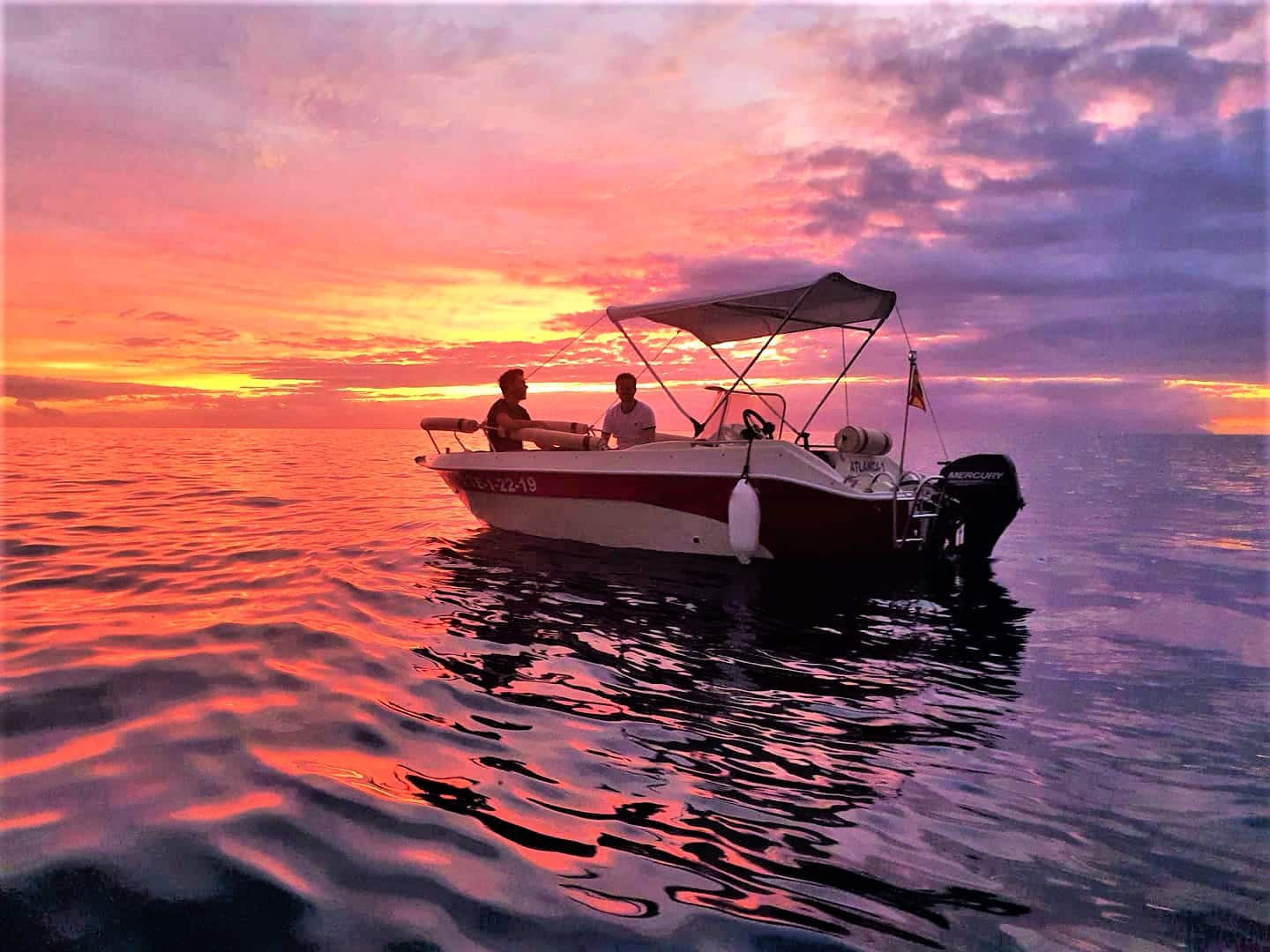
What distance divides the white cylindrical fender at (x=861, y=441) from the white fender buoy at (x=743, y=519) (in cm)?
148

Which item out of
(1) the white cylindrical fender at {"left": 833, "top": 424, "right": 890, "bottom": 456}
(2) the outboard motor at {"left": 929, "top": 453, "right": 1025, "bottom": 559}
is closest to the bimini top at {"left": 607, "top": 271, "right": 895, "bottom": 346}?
(1) the white cylindrical fender at {"left": 833, "top": 424, "right": 890, "bottom": 456}

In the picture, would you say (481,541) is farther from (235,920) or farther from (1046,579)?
(235,920)

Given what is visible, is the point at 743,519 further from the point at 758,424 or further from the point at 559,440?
the point at 559,440

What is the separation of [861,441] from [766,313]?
2.40 m

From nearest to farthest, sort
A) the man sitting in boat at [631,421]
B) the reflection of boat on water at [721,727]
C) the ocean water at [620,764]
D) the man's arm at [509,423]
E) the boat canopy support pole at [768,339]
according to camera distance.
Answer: the ocean water at [620,764]
the reflection of boat on water at [721,727]
the boat canopy support pole at [768,339]
the man sitting in boat at [631,421]
the man's arm at [509,423]

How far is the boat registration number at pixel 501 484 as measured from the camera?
459 inches

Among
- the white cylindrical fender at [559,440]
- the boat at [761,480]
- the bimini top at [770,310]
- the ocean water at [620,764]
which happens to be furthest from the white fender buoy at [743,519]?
the white cylindrical fender at [559,440]

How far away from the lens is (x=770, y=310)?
10.6m

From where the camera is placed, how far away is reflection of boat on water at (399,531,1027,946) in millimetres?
2986

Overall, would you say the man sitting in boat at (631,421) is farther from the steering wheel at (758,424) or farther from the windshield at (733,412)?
the steering wheel at (758,424)

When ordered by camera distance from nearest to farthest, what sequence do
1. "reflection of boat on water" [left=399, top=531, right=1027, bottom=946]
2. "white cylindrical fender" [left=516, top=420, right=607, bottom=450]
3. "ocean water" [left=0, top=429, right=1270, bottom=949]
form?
1. "ocean water" [left=0, top=429, right=1270, bottom=949]
2. "reflection of boat on water" [left=399, top=531, right=1027, bottom=946]
3. "white cylindrical fender" [left=516, top=420, right=607, bottom=450]

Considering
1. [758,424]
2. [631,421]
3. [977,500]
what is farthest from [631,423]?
[977,500]

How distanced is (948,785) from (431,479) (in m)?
27.2

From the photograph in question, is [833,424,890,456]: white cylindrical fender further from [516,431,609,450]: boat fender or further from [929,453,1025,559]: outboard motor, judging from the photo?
[516,431,609,450]: boat fender
